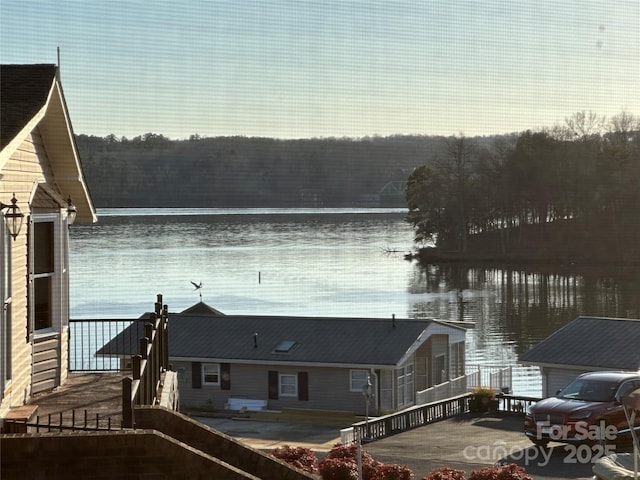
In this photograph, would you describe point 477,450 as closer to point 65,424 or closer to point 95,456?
point 65,424

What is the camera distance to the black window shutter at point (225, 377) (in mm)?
15211

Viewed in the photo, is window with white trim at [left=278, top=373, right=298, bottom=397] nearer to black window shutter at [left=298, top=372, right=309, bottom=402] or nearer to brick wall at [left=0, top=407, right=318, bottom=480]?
black window shutter at [left=298, top=372, right=309, bottom=402]

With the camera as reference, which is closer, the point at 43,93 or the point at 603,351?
the point at 43,93

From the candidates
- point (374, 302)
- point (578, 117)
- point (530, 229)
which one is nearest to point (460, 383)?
point (374, 302)

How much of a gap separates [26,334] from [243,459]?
1357mm

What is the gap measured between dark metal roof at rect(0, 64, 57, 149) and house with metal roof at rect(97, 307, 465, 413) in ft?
31.7

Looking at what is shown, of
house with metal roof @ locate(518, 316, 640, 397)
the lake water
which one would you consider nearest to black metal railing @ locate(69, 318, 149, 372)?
house with metal roof @ locate(518, 316, 640, 397)

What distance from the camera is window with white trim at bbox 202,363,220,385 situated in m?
15.3

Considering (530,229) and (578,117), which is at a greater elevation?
(578,117)

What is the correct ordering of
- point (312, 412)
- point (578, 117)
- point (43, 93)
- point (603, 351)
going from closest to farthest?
point (43, 93)
point (603, 351)
point (312, 412)
point (578, 117)

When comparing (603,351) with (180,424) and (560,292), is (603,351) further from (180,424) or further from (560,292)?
(560,292)

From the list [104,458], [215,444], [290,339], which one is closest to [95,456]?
[104,458]

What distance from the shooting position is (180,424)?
13.9ft

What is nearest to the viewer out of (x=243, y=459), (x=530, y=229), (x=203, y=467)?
(x=203, y=467)
